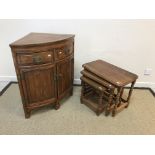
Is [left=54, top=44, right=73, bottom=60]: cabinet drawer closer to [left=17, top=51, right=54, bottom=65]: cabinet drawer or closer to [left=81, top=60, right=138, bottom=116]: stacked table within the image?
[left=17, top=51, right=54, bottom=65]: cabinet drawer

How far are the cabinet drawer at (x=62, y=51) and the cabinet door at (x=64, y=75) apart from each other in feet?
0.22

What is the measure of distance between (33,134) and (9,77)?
1.27 meters

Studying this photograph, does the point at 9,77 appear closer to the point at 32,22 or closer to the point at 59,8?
the point at 32,22

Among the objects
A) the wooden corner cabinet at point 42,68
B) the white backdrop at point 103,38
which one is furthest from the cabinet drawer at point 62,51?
the white backdrop at point 103,38

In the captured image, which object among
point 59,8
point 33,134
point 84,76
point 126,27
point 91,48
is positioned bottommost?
point 33,134

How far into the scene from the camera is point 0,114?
1902 millimetres

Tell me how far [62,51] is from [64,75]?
1.01ft

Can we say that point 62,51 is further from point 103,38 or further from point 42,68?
point 103,38

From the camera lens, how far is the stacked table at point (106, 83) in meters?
1.70

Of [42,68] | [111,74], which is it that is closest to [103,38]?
[111,74]

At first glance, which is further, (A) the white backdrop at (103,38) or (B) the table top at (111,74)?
(A) the white backdrop at (103,38)

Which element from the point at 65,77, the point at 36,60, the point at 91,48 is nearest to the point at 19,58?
the point at 36,60

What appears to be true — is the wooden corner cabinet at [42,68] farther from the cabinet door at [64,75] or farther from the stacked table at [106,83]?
the stacked table at [106,83]

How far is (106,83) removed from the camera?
5.64ft
